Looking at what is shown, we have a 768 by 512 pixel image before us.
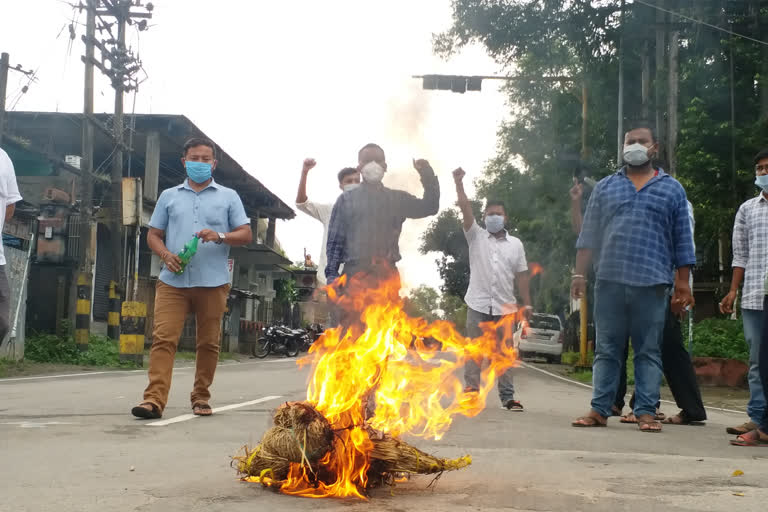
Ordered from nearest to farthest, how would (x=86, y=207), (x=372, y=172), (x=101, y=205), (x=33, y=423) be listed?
(x=372, y=172) < (x=33, y=423) < (x=86, y=207) < (x=101, y=205)

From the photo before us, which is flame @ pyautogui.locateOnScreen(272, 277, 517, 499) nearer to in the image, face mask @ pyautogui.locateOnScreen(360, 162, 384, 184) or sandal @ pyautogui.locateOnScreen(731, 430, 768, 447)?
face mask @ pyautogui.locateOnScreen(360, 162, 384, 184)

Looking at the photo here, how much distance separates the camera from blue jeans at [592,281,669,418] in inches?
265

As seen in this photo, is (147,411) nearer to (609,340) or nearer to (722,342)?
(609,340)

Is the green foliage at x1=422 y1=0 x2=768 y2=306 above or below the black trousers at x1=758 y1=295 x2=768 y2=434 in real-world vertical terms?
above

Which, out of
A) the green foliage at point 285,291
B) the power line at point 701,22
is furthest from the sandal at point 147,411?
the green foliage at point 285,291

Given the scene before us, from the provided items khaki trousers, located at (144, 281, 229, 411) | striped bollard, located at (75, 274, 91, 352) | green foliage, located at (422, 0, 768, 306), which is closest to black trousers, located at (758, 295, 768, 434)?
khaki trousers, located at (144, 281, 229, 411)

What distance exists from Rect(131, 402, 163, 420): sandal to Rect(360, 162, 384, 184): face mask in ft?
8.34

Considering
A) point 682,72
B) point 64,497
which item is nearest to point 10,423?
point 64,497

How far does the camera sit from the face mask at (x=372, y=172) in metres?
5.39

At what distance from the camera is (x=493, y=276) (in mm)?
8594

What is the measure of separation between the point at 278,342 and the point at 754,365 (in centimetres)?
2629

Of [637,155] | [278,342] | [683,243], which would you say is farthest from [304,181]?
[278,342]

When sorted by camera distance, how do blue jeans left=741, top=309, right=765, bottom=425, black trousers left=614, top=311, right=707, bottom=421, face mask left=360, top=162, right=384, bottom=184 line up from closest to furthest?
face mask left=360, top=162, right=384, bottom=184, blue jeans left=741, top=309, right=765, bottom=425, black trousers left=614, top=311, right=707, bottom=421

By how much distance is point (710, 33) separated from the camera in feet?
63.0
